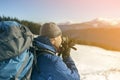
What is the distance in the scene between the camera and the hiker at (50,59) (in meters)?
3.77

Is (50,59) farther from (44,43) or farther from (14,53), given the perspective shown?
(14,53)

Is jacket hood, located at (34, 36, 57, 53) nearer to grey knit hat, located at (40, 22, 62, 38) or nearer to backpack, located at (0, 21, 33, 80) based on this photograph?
grey knit hat, located at (40, 22, 62, 38)

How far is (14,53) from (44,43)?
1.69 feet

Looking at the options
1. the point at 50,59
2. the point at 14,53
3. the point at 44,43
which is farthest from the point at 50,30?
the point at 14,53

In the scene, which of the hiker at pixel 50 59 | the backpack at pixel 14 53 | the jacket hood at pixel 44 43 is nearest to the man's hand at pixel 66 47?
the hiker at pixel 50 59

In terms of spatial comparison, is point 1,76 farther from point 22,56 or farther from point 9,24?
point 9,24

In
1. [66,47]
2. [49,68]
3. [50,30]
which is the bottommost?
[49,68]

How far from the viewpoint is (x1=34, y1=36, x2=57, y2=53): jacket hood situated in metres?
3.86

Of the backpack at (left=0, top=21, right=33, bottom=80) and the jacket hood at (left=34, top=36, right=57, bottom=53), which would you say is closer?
the backpack at (left=0, top=21, right=33, bottom=80)

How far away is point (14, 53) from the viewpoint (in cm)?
348

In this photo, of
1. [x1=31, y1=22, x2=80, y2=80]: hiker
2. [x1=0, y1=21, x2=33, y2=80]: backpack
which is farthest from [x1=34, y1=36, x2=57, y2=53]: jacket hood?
[x1=0, y1=21, x2=33, y2=80]: backpack

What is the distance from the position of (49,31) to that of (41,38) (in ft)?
0.40

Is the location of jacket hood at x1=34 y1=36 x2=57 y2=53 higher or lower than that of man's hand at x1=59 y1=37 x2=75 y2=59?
higher

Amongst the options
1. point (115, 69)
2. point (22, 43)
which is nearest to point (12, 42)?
point (22, 43)
